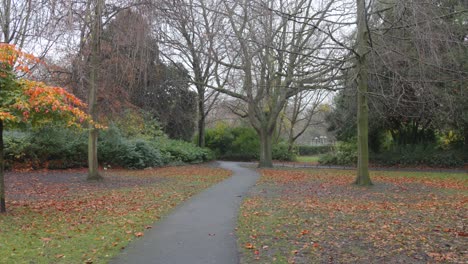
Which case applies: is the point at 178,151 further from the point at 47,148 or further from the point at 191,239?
the point at 191,239

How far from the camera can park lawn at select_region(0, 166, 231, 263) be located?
6.12 metres

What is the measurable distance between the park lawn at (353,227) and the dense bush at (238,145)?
2549 cm

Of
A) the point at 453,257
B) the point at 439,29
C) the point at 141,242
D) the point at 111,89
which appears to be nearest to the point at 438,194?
the point at 439,29

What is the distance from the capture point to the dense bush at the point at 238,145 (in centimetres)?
3903

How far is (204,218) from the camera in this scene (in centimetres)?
897

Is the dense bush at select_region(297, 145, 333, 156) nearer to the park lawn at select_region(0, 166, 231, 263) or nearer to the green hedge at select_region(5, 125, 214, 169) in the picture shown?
the green hedge at select_region(5, 125, 214, 169)

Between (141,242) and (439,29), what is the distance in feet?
36.0

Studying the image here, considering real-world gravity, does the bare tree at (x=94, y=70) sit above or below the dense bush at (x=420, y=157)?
above

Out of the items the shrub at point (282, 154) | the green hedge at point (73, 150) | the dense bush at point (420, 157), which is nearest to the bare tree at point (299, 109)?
the shrub at point (282, 154)

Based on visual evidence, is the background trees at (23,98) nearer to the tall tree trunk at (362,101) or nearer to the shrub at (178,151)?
the tall tree trunk at (362,101)

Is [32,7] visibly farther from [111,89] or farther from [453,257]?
[453,257]

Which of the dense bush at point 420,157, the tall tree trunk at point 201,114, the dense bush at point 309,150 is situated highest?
the tall tree trunk at point 201,114

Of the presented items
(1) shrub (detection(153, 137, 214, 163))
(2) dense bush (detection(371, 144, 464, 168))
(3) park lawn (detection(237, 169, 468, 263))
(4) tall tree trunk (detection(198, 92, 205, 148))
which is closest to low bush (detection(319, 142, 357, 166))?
(2) dense bush (detection(371, 144, 464, 168))

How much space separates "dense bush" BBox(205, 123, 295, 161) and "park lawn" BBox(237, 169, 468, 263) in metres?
25.5
